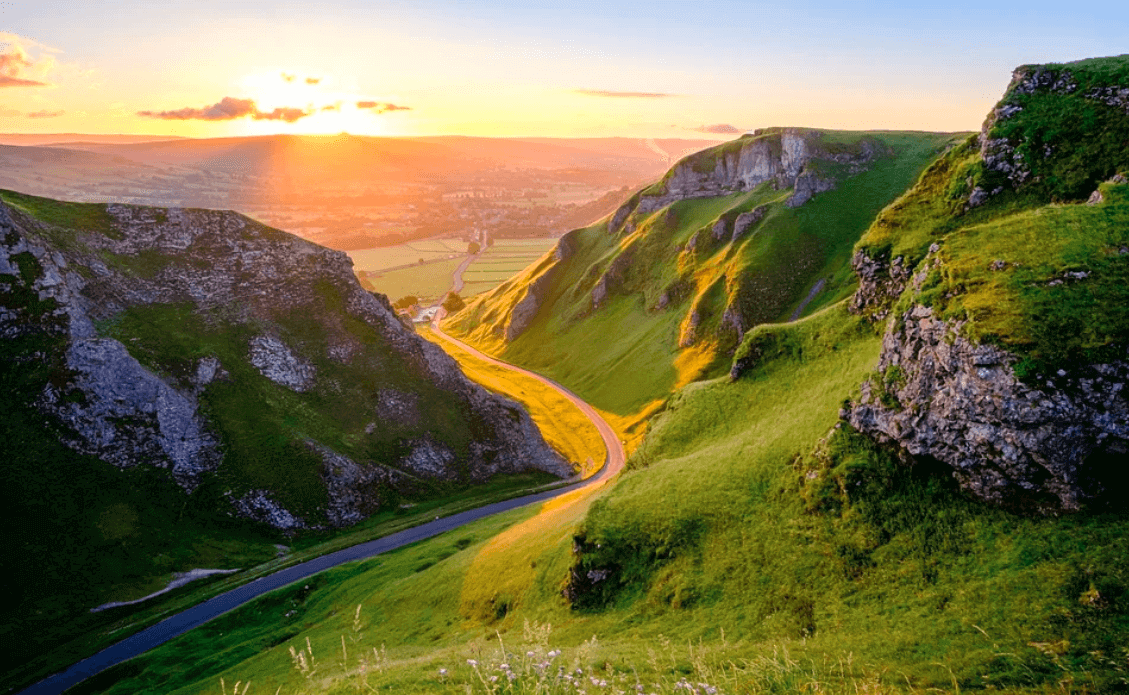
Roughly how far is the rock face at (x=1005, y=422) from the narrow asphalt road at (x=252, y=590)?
5301 cm

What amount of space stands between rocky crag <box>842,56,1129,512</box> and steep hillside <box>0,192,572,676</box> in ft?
290

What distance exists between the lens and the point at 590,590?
44.9 m

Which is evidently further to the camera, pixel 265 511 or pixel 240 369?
pixel 240 369

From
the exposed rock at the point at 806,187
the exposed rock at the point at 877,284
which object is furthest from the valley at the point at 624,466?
the exposed rock at the point at 806,187

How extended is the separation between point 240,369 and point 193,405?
35.3 feet

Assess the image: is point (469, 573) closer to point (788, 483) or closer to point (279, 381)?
point (788, 483)

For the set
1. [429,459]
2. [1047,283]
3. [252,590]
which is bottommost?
[252,590]

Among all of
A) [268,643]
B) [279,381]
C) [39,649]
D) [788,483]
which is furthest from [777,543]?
[279,381]

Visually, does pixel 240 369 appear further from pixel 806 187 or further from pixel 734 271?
pixel 806 187

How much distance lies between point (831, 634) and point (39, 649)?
284 ft

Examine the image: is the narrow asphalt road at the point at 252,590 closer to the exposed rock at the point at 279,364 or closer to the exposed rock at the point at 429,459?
the exposed rock at the point at 429,459

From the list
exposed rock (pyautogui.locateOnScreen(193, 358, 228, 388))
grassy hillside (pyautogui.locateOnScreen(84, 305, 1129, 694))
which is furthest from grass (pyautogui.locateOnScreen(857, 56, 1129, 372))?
exposed rock (pyautogui.locateOnScreen(193, 358, 228, 388))

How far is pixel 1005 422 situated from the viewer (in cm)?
3353

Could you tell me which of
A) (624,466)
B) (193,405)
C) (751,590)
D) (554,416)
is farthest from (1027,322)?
(554,416)
